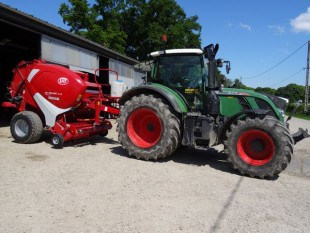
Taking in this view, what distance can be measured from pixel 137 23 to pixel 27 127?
3173 centimetres

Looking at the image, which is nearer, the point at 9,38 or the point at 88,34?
the point at 9,38

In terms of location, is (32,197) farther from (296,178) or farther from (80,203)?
(296,178)

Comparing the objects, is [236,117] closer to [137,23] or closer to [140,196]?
[140,196]

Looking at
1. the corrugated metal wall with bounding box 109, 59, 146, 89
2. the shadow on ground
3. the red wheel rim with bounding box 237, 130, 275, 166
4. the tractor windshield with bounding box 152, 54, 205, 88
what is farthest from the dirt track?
the corrugated metal wall with bounding box 109, 59, 146, 89

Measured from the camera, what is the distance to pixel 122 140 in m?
6.70

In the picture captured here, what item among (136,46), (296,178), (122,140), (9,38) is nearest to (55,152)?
(122,140)

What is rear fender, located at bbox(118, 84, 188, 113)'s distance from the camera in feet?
20.3

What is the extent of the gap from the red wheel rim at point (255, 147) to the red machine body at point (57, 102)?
3385 mm

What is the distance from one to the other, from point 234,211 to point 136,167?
2.38 m

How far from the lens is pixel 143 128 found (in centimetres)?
682

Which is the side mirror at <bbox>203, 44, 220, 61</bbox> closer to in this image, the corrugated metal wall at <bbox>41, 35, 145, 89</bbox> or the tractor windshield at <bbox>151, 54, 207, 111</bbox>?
the tractor windshield at <bbox>151, 54, 207, 111</bbox>

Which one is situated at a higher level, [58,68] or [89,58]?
[89,58]

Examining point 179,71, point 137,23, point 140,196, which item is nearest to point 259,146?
point 179,71

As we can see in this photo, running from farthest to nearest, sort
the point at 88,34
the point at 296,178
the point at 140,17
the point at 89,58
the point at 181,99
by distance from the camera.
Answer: the point at 140,17 → the point at 88,34 → the point at 89,58 → the point at 181,99 → the point at 296,178
